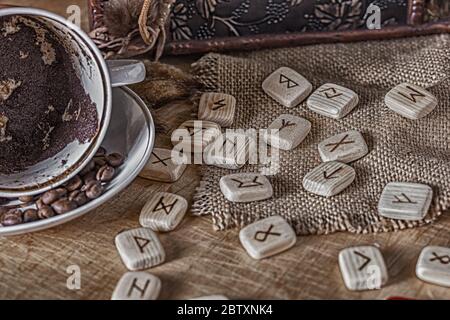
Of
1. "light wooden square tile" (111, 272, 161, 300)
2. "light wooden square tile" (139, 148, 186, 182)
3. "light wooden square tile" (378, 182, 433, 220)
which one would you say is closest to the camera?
"light wooden square tile" (111, 272, 161, 300)

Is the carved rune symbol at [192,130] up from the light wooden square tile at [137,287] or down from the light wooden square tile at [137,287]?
up

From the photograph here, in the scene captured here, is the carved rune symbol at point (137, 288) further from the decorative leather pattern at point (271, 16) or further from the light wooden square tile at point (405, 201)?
the decorative leather pattern at point (271, 16)

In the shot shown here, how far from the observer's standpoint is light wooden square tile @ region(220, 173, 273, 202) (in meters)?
1.15

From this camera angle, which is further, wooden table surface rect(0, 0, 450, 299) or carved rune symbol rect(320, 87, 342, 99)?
carved rune symbol rect(320, 87, 342, 99)

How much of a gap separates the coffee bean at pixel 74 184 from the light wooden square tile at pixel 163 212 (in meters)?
0.10

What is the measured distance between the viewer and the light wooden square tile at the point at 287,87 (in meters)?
1.32

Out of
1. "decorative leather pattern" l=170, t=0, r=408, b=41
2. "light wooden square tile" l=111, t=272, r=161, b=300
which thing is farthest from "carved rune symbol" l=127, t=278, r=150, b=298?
"decorative leather pattern" l=170, t=0, r=408, b=41

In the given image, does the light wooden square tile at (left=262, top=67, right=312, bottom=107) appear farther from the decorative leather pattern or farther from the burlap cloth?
the decorative leather pattern

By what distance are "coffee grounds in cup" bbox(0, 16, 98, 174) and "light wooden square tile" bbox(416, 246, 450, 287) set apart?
480mm

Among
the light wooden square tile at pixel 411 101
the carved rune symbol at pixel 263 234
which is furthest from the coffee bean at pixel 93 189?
the light wooden square tile at pixel 411 101

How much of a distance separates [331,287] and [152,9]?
58 cm

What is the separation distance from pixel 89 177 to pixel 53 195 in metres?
0.06
